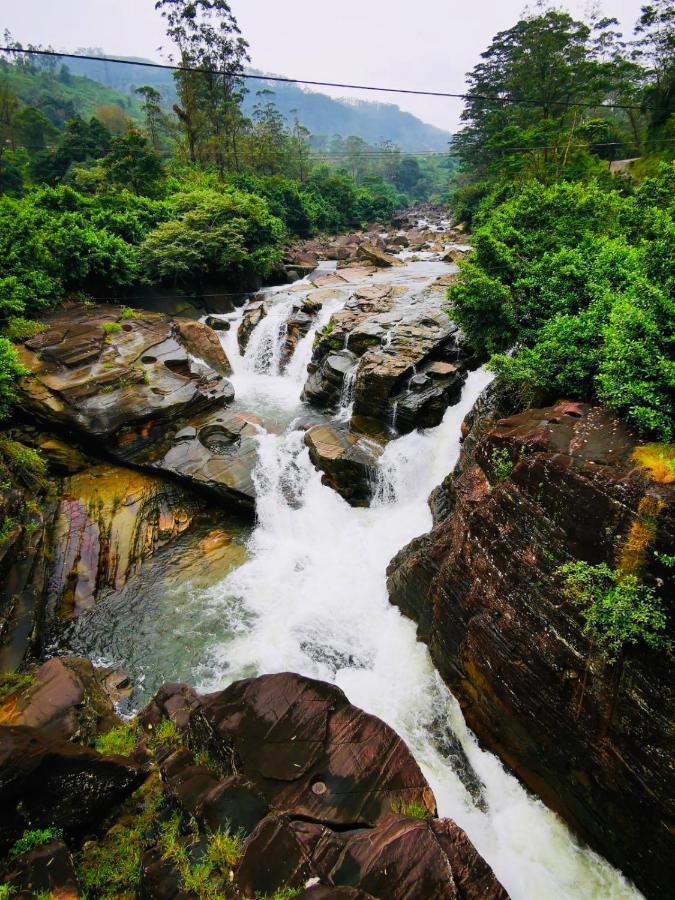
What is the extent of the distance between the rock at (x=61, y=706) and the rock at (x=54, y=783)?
4.92 feet

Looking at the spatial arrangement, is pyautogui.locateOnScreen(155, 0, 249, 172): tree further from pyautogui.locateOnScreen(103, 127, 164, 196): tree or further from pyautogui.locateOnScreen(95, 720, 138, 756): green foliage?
pyautogui.locateOnScreen(95, 720, 138, 756): green foliage

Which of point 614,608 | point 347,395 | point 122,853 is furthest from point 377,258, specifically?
point 122,853

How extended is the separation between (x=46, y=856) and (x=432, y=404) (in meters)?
12.4

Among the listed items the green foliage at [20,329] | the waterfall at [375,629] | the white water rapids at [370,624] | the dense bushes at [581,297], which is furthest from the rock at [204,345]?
the dense bushes at [581,297]

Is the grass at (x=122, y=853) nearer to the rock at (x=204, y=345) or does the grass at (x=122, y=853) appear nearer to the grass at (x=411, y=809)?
the grass at (x=411, y=809)

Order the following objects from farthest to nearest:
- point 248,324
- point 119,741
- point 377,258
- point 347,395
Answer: point 377,258, point 248,324, point 347,395, point 119,741

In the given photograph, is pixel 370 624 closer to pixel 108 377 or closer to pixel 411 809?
pixel 411 809

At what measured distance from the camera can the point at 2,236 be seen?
15016 mm

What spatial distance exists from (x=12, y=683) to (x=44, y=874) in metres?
4.31

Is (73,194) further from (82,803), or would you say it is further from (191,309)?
(82,803)

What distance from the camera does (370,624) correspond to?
32.9ft

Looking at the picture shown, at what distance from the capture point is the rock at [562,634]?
5.25 m

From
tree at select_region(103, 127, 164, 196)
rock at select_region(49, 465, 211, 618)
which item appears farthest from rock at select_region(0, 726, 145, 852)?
tree at select_region(103, 127, 164, 196)

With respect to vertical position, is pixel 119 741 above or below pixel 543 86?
below
